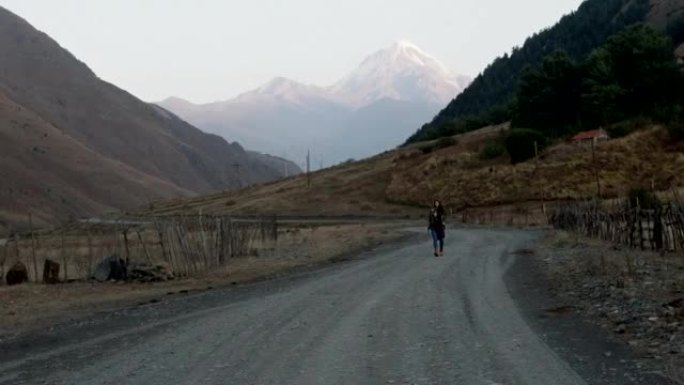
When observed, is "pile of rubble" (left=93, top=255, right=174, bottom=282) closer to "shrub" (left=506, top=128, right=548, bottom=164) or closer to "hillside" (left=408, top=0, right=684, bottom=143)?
"shrub" (left=506, top=128, right=548, bottom=164)

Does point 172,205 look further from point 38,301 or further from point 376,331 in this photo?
point 376,331

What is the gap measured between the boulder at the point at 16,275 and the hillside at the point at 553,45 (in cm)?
10791

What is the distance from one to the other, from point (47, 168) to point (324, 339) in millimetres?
130048

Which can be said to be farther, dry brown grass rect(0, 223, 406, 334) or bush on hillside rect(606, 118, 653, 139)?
bush on hillside rect(606, 118, 653, 139)

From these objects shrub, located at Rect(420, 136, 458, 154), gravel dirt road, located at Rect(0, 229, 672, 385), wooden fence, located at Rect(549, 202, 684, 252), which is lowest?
gravel dirt road, located at Rect(0, 229, 672, 385)

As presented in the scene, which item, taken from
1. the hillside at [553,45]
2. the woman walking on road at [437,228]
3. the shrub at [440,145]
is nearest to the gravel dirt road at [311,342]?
the woman walking on road at [437,228]

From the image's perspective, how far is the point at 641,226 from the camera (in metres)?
25.7

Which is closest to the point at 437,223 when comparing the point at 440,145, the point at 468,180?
the point at 468,180

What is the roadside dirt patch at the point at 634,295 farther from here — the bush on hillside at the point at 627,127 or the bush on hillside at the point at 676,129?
the bush on hillside at the point at 627,127

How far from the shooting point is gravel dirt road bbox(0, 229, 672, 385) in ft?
29.2

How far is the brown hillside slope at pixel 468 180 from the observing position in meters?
75.4

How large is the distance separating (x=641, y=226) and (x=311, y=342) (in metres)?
18.2

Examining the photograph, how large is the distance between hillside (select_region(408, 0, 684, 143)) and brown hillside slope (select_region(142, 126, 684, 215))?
31761 millimetres

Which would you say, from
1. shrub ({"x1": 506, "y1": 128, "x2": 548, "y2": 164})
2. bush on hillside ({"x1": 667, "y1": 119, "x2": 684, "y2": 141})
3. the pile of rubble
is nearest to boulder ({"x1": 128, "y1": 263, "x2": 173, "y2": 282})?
the pile of rubble
